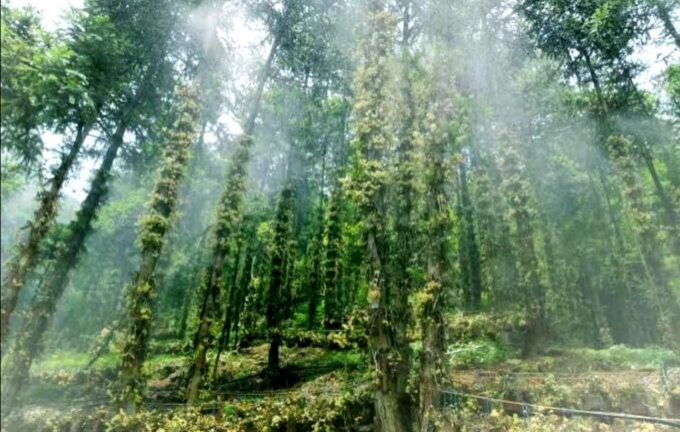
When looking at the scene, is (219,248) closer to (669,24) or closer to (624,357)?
(624,357)

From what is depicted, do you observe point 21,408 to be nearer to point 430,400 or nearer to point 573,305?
point 430,400

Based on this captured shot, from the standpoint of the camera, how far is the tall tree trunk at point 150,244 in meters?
8.70

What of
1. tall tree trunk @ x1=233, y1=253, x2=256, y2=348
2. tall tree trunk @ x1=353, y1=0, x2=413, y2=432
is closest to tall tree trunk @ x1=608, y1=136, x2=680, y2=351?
tall tree trunk @ x1=353, y1=0, x2=413, y2=432

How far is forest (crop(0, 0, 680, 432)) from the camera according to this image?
8773mm

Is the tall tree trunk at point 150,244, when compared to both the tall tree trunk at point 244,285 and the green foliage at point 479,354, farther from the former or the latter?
the green foliage at point 479,354

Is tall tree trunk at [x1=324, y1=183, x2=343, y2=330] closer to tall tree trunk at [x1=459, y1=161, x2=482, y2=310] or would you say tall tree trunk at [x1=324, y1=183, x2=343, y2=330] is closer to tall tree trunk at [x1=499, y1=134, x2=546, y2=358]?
tall tree trunk at [x1=459, y1=161, x2=482, y2=310]

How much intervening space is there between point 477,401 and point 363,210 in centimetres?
557

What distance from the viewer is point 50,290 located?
456 inches

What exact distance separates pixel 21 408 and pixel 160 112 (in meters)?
9.54

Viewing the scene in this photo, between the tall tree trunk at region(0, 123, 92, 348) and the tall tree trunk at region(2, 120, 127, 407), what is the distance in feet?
4.79

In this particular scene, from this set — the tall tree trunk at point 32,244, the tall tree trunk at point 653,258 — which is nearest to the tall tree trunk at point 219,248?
the tall tree trunk at point 32,244

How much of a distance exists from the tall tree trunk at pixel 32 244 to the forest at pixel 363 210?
5 centimetres

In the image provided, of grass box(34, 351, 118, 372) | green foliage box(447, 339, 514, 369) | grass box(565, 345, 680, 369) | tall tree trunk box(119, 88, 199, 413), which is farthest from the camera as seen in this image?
grass box(34, 351, 118, 372)

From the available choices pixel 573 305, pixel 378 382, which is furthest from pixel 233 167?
pixel 573 305
